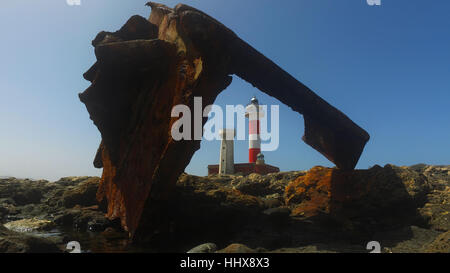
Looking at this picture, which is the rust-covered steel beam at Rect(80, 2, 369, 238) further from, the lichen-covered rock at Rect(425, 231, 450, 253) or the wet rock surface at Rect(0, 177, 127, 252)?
the lichen-covered rock at Rect(425, 231, 450, 253)

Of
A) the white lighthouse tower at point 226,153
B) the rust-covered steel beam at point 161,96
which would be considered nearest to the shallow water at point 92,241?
the rust-covered steel beam at point 161,96

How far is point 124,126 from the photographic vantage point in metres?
6.96

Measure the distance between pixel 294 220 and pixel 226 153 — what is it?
27.9 m

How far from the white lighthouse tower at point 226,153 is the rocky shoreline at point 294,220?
25355 millimetres

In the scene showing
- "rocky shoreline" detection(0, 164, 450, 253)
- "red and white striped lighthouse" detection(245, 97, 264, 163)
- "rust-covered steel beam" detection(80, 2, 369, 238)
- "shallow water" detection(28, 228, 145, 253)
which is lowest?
"shallow water" detection(28, 228, 145, 253)

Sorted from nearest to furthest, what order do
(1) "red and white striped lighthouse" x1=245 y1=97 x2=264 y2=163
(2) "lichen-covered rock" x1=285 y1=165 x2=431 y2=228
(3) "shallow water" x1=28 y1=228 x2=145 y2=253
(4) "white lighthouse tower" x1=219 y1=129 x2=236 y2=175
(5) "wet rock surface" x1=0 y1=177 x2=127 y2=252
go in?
(5) "wet rock surface" x1=0 y1=177 x2=127 y2=252, (3) "shallow water" x1=28 y1=228 x2=145 y2=253, (2) "lichen-covered rock" x1=285 y1=165 x2=431 y2=228, (4) "white lighthouse tower" x1=219 y1=129 x2=236 y2=175, (1) "red and white striped lighthouse" x1=245 y1=97 x2=264 y2=163

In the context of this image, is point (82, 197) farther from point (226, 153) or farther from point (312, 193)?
point (226, 153)

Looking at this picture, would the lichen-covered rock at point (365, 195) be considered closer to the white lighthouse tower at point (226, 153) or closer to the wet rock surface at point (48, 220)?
the wet rock surface at point (48, 220)

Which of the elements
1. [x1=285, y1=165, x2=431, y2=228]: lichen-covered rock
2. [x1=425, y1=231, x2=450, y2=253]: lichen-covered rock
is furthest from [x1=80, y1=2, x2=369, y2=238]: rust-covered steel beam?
[x1=425, y1=231, x2=450, y2=253]: lichen-covered rock

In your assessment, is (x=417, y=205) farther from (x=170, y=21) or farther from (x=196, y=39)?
(x=170, y=21)

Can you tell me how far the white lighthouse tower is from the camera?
3334 cm

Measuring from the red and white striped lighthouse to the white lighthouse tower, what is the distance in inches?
133
